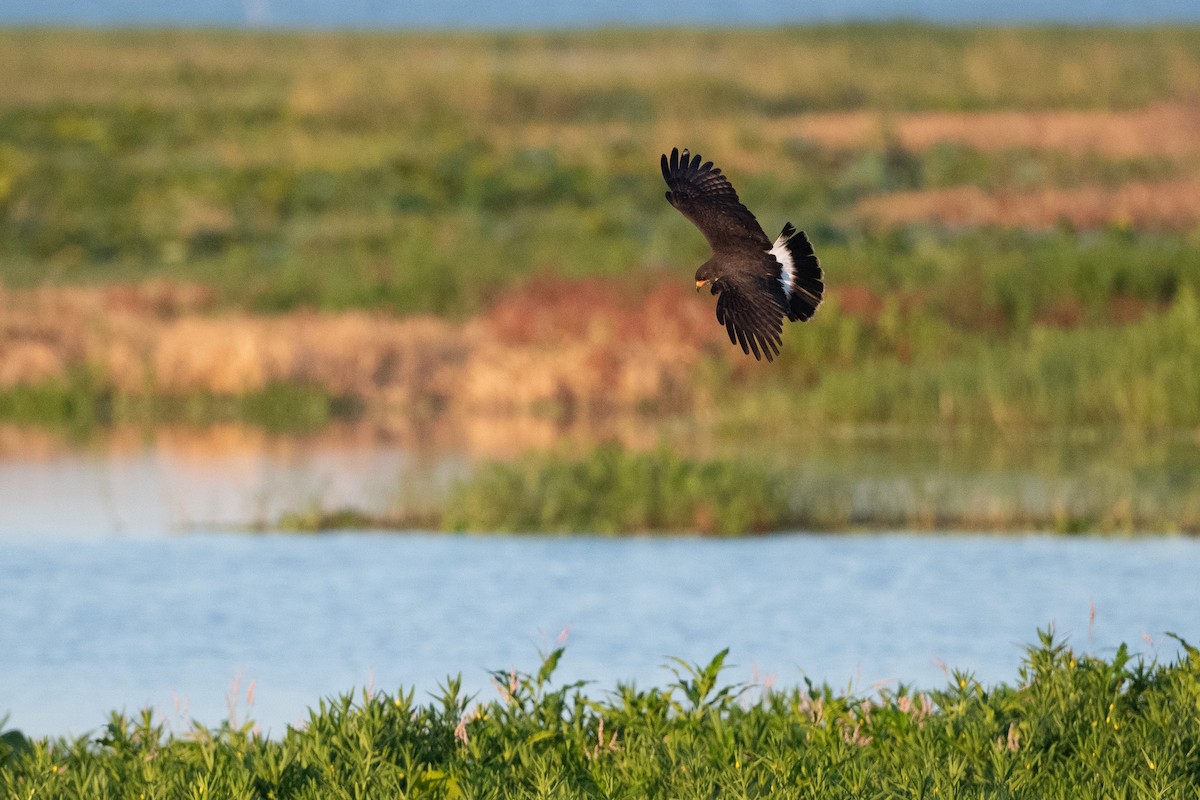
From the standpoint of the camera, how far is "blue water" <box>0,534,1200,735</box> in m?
11.8

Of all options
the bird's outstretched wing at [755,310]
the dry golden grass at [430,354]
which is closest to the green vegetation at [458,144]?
the dry golden grass at [430,354]

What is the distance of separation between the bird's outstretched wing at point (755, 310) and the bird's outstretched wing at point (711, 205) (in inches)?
5.8

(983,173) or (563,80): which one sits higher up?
(563,80)

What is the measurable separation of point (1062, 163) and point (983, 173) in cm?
175

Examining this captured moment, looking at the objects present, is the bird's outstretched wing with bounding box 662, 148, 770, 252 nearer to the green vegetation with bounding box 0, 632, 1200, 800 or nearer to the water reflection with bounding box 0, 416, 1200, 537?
the green vegetation with bounding box 0, 632, 1200, 800

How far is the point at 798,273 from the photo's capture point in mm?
7746

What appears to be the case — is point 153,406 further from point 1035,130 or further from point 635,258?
point 1035,130

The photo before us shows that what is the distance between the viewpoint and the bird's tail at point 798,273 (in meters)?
7.57

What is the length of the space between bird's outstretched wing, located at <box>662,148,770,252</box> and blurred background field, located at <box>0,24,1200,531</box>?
8.45 m

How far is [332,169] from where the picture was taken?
5262 cm

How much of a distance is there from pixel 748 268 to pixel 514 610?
6178 mm

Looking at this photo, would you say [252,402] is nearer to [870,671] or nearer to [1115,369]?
[1115,369]

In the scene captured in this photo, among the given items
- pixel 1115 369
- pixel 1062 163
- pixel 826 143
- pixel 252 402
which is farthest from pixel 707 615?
pixel 826 143

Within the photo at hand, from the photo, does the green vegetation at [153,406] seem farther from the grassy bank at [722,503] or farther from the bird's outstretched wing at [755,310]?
the bird's outstretched wing at [755,310]
